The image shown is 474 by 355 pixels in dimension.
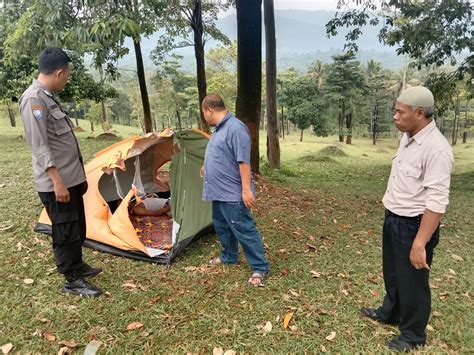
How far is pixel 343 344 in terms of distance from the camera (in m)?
3.00

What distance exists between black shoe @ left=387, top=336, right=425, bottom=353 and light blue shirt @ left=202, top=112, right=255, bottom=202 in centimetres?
177

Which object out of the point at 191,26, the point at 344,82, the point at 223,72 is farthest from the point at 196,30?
the point at 223,72

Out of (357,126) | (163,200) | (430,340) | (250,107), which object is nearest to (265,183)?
(250,107)

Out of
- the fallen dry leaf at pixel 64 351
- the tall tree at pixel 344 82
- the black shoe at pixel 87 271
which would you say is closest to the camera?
the fallen dry leaf at pixel 64 351

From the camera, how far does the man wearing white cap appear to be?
7.75 feet

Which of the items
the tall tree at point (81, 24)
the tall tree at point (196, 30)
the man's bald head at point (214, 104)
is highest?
the tall tree at point (196, 30)

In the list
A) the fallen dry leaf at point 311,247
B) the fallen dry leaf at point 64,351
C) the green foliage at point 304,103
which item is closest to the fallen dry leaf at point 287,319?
the fallen dry leaf at point 311,247

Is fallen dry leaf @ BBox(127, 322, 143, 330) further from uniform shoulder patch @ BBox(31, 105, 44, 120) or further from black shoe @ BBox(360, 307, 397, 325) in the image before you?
black shoe @ BBox(360, 307, 397, 325)

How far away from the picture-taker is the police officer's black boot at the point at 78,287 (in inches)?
138

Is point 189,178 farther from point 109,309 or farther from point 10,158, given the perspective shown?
point 10,158

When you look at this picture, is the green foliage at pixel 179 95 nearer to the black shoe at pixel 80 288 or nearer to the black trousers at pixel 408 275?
the black shoe at pixel 80 288

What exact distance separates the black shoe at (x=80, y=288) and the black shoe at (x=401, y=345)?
8.58 ft

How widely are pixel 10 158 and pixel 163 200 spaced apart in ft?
20.8

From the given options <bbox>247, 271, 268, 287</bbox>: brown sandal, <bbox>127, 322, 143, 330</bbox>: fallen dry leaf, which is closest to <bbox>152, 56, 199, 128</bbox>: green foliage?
<bbox>247, 271, 268, 287</bbox>: brown sandal
